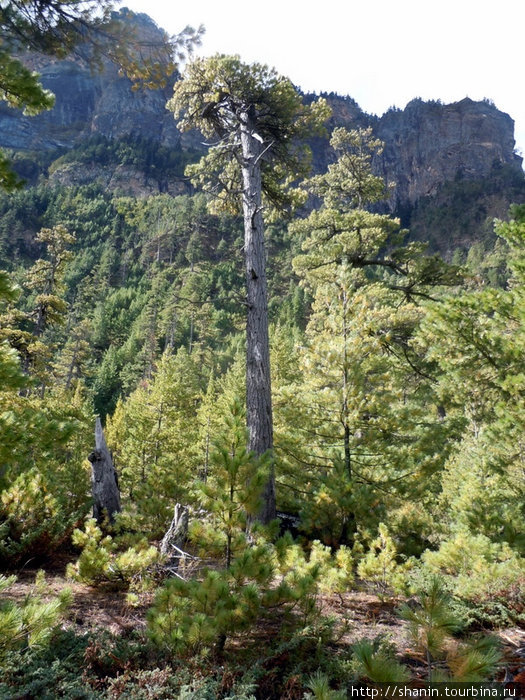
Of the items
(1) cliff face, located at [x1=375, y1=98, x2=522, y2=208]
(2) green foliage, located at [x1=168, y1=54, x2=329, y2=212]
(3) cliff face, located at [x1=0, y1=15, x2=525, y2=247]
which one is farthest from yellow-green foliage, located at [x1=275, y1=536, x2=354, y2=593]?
(1) cliff face, located at [x1=375, y1=98, x2=522, y2=208]

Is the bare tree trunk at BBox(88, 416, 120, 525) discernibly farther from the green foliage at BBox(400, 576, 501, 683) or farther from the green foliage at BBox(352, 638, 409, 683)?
the green foliage at BBox(352, 638, 409, 683)

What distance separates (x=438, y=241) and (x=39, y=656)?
325 feet

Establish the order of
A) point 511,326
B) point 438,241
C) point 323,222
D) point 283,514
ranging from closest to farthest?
point 511,326 < point 283,514 < point 323,222 < point 438,241

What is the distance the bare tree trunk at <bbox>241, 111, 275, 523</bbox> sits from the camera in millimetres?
6230

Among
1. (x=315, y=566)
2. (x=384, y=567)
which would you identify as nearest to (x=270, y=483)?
(x=384, y=567)

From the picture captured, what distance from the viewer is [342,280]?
8.41m

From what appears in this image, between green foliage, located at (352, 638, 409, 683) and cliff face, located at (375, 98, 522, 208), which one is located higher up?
cliff face, located at (375, 98, 522, 208)

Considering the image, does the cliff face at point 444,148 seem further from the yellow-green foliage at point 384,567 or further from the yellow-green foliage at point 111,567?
the yellow-green foliage at point 111,567

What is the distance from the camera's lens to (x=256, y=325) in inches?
265

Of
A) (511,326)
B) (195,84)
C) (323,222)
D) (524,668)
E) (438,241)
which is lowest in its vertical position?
(524,668)

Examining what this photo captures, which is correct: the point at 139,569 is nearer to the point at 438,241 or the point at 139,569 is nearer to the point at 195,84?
the point at 195,84

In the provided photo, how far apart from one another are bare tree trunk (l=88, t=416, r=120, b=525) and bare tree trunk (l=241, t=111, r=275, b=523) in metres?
3.75

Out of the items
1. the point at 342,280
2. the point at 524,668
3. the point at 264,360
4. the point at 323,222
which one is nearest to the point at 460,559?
the point at 524,668

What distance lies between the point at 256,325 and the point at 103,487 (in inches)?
190
